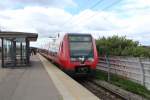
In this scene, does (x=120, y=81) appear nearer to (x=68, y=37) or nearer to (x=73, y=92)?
(x=68, y=37)

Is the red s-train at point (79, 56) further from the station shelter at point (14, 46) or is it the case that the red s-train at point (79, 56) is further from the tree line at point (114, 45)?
the station shelter at point (14, 46)

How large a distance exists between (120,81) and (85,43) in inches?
157

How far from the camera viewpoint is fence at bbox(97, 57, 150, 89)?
1635 centimetres

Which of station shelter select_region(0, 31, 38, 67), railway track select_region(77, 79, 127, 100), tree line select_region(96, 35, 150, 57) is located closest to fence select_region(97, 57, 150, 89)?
railway track select_region(77, 79, 127, 100)

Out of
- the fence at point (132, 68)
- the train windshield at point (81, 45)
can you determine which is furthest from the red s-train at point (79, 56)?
the fence at point (132, 68)

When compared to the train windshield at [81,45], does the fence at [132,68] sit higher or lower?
lower

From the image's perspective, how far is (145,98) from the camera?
45.7ft

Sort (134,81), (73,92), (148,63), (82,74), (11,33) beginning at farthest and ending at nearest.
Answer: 1. (11,33)
2. (82,74)
3. (134,81)
4. (148,63)
5. (73,92)

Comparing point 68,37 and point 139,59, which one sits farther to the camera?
point 68,37

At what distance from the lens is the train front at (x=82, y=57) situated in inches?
860

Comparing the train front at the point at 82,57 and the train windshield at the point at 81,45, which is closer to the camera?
the train front at the point at 82,57

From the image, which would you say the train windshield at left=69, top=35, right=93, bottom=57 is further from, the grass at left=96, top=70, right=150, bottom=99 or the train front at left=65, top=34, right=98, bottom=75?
the grass at left=96, top=70, right=150, bottom=99

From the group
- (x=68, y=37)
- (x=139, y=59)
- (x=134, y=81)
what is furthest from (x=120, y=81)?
(x=68, y=37)

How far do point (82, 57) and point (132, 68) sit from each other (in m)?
4.22
